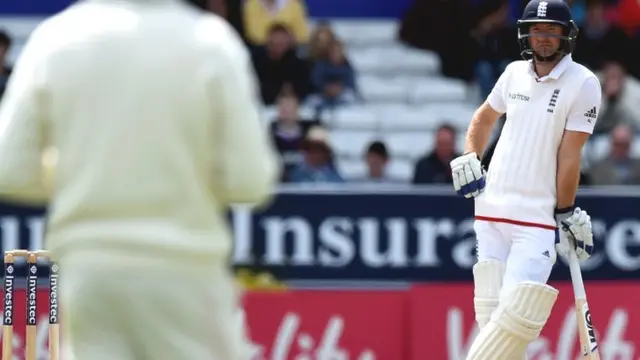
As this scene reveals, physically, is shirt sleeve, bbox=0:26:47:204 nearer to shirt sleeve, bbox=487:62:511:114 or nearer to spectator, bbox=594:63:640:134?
shirt sleeve, bbox=487:62:511:114

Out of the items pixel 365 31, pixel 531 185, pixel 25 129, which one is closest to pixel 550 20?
pixel 531 185

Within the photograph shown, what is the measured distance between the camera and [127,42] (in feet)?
10.7

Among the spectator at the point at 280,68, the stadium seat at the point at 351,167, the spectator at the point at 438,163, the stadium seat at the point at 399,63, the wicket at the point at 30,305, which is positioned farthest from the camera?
the stadium seat at the point at 399,63

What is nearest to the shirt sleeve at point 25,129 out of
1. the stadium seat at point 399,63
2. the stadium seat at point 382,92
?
the stadium seat at point 382,92

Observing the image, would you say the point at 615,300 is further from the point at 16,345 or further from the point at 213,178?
the point at 213,178

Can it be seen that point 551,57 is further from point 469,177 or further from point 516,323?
point 516,323

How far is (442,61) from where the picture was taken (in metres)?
12.2

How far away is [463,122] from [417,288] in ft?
11.7

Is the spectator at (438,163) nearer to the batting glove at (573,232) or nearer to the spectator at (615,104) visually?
the spectator at (615,104)

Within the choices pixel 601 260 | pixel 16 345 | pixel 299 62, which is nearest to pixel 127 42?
pixel 16 345

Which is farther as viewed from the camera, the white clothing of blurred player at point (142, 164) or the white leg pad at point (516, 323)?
the white leg pad at point (516, 323)

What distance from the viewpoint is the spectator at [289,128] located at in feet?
34.2

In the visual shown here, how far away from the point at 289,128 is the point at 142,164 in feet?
24.1

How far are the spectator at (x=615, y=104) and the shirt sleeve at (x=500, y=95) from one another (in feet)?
15.9
